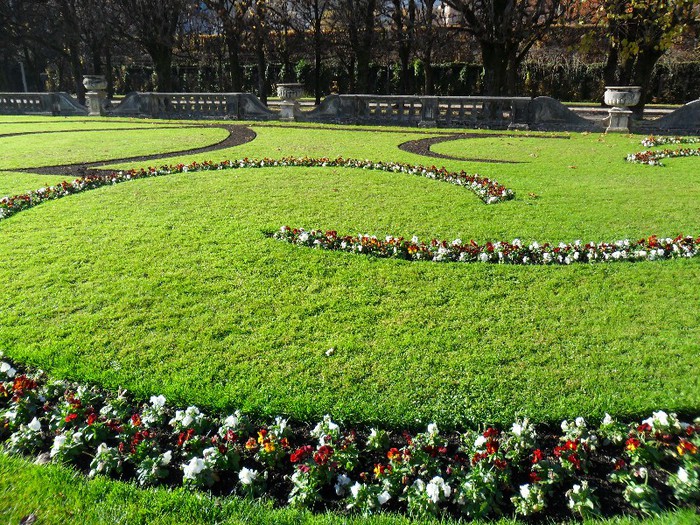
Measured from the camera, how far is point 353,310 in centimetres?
451

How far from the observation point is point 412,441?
117 inches

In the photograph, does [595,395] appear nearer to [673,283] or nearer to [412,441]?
[412,441]

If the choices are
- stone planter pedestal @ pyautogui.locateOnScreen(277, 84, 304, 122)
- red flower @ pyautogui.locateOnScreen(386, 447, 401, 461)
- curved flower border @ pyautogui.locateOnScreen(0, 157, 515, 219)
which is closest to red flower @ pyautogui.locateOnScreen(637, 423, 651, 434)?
red flower @ pyautogui.locateOnScreen(386, 447, 401, 461)

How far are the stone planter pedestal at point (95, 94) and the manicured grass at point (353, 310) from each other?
17.2 m

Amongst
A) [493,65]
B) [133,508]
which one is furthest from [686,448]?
[493,65]

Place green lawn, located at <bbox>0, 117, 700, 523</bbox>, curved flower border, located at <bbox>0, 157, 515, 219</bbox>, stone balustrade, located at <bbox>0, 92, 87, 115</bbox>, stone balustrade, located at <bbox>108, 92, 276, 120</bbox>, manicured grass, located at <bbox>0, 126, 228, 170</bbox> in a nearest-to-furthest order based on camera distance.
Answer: green lawn, located at <bbox>0, 117, 700, 523</bbox>, curved flower border, located at <bbox>0, 157, 515, 219</bbox>, manicured grass, located at <bbox>0, 126, 228, 170</bbox>, stone balustrade, located at <bbox>108, 92, 276, 120</bbox>, stone balustrade, located at <bbox>0, 92, 87, 115</bbox>

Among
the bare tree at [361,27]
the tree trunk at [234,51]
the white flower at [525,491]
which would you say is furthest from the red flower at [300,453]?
the tree trunk at [234,51]

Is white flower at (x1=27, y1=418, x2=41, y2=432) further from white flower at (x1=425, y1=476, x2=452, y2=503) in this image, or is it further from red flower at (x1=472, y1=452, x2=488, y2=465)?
red flower at (x1=472, y1=452, x2=488, y2=465)

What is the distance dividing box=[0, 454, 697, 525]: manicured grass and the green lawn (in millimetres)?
59

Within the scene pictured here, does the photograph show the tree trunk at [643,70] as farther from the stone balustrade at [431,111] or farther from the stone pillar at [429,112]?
the stone pillar at [429,112]

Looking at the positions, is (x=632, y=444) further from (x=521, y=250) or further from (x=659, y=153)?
(x=659, y=153)

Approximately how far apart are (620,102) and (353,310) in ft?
47.7

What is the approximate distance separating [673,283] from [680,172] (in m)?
6.08

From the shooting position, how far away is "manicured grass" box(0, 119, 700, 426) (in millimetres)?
3457
